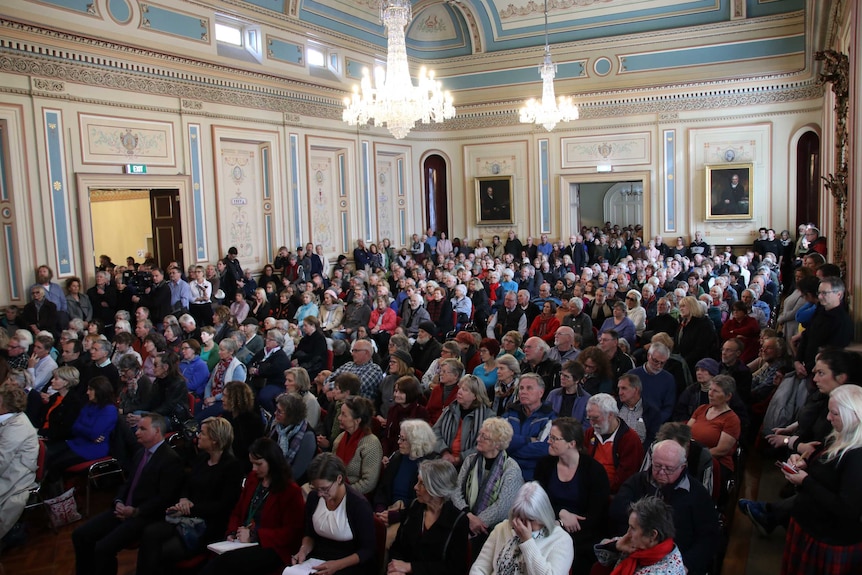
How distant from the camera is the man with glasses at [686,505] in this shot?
3.14 meters

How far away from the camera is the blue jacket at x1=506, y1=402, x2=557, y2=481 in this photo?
420cm

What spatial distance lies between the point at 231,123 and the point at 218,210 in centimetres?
162

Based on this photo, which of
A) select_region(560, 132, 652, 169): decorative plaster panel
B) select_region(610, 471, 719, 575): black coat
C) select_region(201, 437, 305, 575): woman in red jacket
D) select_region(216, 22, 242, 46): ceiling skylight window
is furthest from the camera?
select_region(560, 132, 652, 169): decorative plaster panel

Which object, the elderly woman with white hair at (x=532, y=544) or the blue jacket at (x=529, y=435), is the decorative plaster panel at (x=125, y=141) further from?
the elderly woman with white hair at (x=532, y=544)

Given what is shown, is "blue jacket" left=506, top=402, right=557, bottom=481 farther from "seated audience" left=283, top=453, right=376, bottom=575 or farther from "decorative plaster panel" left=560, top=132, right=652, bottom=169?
"decorative plaster panel" left=560, top=132, right=652, bottom=169

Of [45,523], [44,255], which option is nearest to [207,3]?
[44,255]

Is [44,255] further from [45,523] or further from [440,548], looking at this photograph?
[440,548]

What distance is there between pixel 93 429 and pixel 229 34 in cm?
910

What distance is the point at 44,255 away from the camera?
9.28 meters

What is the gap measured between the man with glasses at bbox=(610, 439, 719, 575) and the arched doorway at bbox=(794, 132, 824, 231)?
1332 centimetres

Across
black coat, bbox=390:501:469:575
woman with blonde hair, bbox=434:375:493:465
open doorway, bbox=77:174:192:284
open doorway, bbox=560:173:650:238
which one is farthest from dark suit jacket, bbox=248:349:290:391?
open doorway, bbox=560:173:650:238

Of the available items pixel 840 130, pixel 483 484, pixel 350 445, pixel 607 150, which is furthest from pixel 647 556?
pixel 607 150

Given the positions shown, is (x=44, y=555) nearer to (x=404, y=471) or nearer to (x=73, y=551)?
(x=73, y=551)

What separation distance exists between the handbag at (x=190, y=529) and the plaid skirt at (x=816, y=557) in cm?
311
